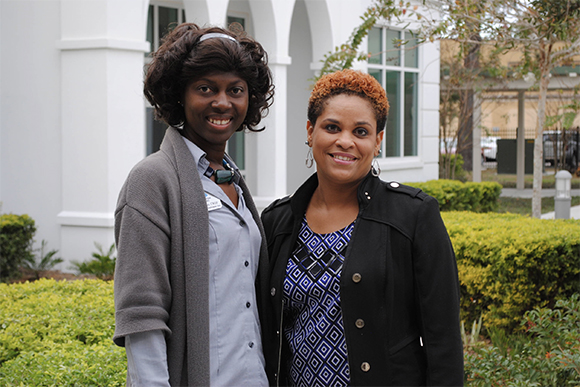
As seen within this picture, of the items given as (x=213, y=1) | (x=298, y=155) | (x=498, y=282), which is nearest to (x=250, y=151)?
(x=298, y=155)

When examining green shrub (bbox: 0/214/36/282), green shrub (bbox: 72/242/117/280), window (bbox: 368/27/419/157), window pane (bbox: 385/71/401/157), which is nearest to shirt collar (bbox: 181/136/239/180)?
green shrub (bbox: 72/242/117/280)

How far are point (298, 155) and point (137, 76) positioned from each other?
557 cm

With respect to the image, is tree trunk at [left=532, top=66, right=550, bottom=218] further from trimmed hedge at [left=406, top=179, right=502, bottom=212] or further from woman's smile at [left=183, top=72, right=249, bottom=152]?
woman's smile at [left=183, top=72, right=249, bottom=152]

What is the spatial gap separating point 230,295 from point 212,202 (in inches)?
13.9

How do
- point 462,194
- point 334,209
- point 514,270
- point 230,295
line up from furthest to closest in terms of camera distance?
1. point 462,194
2. point 514,270
3. point 334,209
4. point 230,295

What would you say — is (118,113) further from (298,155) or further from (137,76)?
(298,155)

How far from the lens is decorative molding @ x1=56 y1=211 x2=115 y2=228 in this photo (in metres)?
8.05

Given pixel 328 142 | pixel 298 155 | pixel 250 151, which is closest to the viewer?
pixel 328 142

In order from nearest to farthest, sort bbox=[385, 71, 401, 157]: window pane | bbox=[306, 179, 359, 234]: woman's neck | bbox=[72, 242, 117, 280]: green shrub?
bbox=[306, 179, 359, 234]: woman's neck < bbox=[72, 242, 117, 280]: green shrub < bbox=[385, 71, 401, 157]: window pane

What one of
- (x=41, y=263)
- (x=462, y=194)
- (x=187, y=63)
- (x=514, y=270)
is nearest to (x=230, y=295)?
(x=187, y=63)

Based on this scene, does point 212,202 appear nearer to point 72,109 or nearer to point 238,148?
point 72,109

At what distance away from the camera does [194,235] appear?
229 centimetres

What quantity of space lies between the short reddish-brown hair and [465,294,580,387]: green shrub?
2.35 meters

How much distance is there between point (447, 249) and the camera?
2.35 metres
